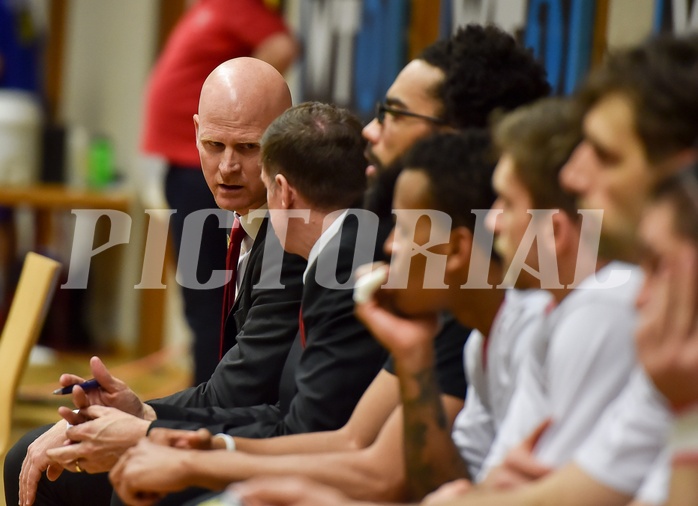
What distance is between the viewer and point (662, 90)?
53.3 inches

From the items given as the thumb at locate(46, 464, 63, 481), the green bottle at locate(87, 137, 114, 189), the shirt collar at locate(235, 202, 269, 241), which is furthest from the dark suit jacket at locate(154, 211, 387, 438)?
the green bottle at locate(87, 137, 114, 189)

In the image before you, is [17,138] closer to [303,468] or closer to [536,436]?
[303,468]

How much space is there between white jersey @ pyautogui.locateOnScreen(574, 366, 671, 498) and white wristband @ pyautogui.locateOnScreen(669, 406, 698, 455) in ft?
0.28

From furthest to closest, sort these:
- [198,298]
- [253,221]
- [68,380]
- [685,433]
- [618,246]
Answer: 1. [198,298]
2. [253,221]
3. [68,380]
4. [618,246]
5. [685,433]

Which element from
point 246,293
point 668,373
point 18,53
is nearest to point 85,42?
point 18,53

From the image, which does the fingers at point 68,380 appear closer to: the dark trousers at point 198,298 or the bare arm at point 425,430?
the bare arm at point 425,430

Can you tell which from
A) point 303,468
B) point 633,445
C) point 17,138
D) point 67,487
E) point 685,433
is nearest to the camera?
point 685,433

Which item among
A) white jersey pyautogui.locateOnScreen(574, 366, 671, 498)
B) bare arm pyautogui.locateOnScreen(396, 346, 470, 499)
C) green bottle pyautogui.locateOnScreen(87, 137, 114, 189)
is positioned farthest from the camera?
green bottle pyautogui.locateOnScreen(87, 137, 114, 189)

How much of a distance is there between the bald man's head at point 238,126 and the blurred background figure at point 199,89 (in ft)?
3.98

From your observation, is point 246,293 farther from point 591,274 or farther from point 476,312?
point 591,274

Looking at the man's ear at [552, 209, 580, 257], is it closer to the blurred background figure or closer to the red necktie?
the red necktie

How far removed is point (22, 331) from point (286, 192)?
108 centimetres

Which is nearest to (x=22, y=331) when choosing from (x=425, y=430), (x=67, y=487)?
(x=67, y=487)

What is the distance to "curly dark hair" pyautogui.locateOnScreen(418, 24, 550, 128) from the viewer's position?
2.07 meters
